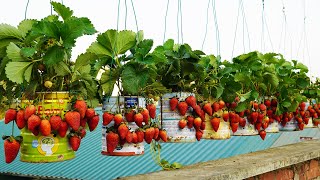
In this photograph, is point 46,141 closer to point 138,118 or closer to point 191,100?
point 138,118

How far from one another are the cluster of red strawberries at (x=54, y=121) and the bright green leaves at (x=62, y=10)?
326 mm

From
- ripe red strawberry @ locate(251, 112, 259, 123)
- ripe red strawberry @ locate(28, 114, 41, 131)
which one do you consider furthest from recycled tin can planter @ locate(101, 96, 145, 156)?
ripe red strawberry @ locate(251, 112, 259, 123)

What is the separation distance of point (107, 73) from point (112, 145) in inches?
11.8

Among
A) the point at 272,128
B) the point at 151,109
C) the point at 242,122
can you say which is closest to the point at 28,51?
the point at 151,109

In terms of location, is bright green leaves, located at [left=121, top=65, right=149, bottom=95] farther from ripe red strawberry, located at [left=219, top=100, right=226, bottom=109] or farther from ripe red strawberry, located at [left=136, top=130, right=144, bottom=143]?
ripe red strawberry, located at [left=219, top=100, right=226, bottom=109]

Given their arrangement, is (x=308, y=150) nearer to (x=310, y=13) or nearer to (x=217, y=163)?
(x=217, y=163)

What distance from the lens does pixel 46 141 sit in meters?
1.72

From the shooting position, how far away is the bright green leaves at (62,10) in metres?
1.68

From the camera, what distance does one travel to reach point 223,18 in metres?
3.69

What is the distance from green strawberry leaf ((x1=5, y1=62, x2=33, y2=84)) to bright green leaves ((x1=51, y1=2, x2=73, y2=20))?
8.6 inches

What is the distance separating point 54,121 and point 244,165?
1425 mm

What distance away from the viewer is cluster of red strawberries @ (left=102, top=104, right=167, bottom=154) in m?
1.88

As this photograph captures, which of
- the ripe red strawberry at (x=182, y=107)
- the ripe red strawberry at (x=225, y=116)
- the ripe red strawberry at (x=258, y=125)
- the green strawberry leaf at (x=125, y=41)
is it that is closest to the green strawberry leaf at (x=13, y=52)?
the green strawberry leaf at (x=125, y=41)

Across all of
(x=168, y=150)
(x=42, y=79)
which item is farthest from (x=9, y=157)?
(x=168, y=150)
